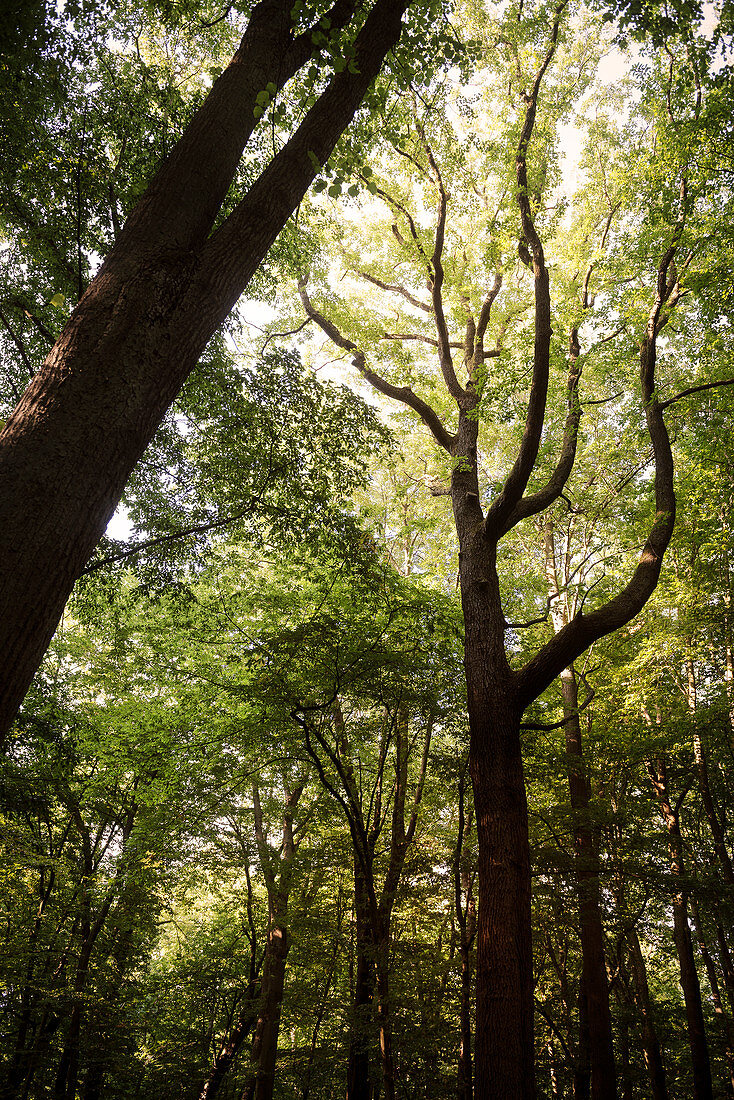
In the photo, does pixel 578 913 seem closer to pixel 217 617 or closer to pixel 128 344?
pixel 217 617

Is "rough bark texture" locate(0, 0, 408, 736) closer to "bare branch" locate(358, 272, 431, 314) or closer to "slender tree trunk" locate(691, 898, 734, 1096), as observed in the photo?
"bare branch" locate(358, 272, 431, 314)

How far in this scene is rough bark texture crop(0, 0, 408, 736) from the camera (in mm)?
1730

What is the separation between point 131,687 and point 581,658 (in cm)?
996

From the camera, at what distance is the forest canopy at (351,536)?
294 centimetres

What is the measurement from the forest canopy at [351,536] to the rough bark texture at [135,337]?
0.02m

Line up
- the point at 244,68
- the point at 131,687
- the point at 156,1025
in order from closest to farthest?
the point at 244,68, the point at 156,1025, the point at 131,687

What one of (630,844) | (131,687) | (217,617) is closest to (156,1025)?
(131,687)

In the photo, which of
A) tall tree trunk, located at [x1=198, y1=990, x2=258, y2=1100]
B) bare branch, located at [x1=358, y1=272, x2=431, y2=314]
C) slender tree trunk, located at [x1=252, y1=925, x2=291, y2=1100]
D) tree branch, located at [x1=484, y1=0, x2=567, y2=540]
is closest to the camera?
tree branch, located at [x1=484, y1=0, x2=567, y2=540]

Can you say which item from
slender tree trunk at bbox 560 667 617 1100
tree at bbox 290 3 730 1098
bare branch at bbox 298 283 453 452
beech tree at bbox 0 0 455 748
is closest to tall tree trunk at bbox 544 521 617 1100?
slender tree trunk at bbox 560 667 617 1100

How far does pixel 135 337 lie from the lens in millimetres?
2176

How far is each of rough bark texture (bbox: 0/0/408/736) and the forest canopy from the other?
0.05 ft

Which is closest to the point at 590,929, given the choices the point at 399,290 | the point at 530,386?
the point at 530,386

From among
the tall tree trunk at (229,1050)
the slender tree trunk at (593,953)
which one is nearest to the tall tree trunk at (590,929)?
the slender tree trunk at (593,953)

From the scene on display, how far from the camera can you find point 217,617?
9930mm
